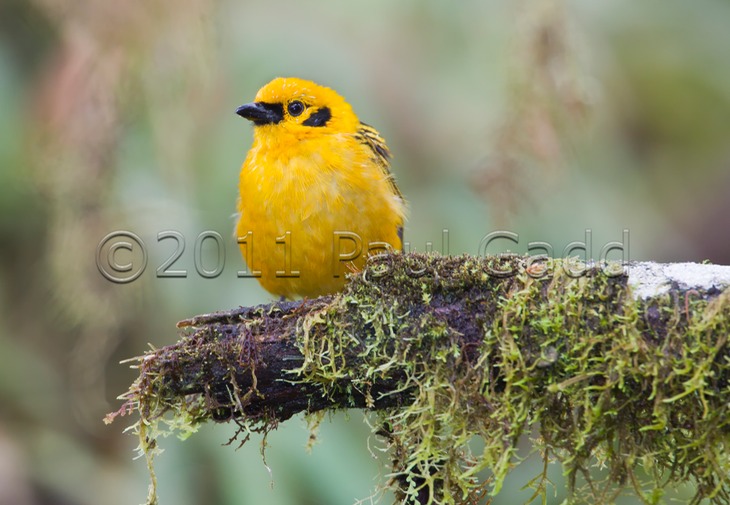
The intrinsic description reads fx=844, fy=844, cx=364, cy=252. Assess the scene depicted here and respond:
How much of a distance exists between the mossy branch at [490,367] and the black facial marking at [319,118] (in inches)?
47.7

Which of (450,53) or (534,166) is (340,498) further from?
(450,53)

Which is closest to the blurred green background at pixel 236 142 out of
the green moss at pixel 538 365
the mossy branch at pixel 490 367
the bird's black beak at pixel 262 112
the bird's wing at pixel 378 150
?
the bird's wing at pixel 378 150

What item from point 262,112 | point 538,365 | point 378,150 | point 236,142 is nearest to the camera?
point 538,365

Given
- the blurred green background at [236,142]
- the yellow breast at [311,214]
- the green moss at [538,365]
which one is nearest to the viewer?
the green moss at [538,365]

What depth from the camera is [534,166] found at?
4703mm

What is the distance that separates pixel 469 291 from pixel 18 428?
10.2ft

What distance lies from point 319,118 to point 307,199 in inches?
20.3

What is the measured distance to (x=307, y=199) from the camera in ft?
10.7

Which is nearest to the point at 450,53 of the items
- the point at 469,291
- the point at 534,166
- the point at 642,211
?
the point at 534,166

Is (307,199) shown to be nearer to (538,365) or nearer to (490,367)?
(490,367)

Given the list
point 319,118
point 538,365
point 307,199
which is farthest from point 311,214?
point 538,365

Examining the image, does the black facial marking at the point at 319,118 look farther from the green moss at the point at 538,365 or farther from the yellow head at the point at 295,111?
the green moss at the point at 538,365

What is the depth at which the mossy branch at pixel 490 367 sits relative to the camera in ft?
7.13

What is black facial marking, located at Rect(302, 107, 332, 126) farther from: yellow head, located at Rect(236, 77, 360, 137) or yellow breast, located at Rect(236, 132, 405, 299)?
yellow breast, located at Rect(236, 132, 405, 299)
